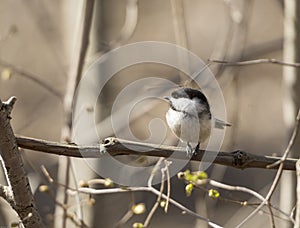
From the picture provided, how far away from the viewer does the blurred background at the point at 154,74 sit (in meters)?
2.14

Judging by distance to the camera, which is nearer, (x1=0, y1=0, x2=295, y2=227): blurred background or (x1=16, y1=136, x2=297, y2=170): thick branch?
(x1=16, y1=136, x2=297, y2=170): thick branch

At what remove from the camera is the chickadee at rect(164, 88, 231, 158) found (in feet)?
4.67

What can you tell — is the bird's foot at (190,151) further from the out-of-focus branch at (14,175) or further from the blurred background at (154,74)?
the out-of-focus branch at (14,175)

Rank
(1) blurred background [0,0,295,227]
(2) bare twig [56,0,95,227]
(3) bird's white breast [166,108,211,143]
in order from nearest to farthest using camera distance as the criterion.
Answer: (3) bird's white breast [166,108,211,143] < (2) bare twig [56,0,95,227] < (1) blurred background [0,0,295,227]

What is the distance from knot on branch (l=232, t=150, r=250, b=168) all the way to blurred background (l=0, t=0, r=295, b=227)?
0.29ft

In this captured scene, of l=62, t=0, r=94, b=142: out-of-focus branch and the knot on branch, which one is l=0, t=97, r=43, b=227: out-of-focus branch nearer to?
the knot on branch

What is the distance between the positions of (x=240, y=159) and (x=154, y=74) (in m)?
4.60

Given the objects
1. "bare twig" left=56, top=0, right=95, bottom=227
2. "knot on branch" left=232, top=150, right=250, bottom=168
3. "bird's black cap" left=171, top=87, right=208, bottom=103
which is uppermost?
"bare twig" left=56, top=0, right=95, bottom=227

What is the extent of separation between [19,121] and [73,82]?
3.69 m

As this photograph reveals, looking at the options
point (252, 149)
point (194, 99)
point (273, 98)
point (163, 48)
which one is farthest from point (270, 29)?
point (194, 99)

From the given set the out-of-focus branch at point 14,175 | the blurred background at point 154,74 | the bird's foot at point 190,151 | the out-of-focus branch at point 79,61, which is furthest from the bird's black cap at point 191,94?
the out-of-focus branch at point 79,61

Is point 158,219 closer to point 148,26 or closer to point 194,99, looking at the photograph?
point 194,99

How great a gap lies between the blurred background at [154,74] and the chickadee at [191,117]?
0.17m

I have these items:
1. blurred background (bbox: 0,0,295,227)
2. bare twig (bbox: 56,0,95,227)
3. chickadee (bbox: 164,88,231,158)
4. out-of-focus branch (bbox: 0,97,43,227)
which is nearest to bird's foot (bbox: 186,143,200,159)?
chickadee (bbox: 164,88,231,158)
